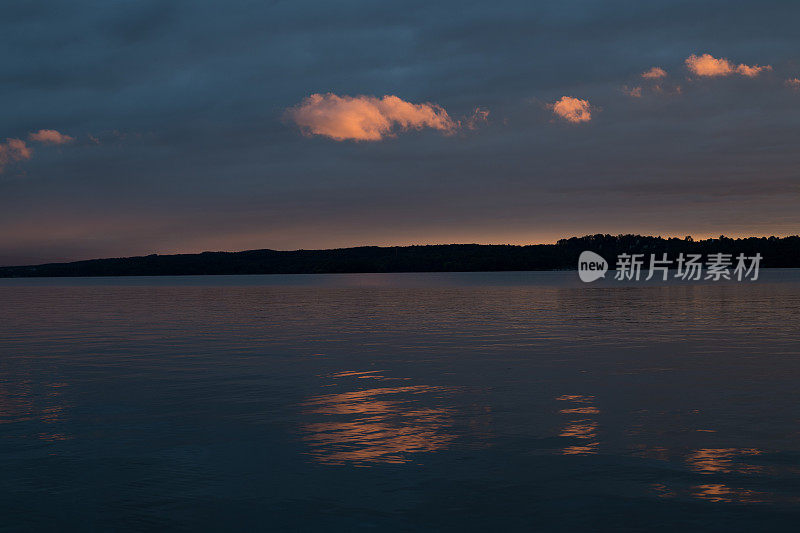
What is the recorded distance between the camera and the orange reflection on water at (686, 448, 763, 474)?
449 inches

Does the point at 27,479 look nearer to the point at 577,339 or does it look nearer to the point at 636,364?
the point at 636,364

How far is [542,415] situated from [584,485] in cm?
492

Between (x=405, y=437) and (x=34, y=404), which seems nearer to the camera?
(x=405, y=437)

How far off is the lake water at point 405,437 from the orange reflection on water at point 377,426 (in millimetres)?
71

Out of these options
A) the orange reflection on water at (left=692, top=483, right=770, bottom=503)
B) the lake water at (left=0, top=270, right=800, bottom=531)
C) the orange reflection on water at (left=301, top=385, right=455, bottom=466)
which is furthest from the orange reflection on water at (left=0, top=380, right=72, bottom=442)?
the orange reflection on water at (left=692, top=483, right=770, bottom=503)

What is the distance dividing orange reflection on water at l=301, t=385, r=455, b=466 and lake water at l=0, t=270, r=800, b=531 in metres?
0.07

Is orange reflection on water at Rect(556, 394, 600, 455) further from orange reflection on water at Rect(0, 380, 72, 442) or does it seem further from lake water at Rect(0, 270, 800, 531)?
A: orange reflection on water at Rect(0, 380, 72, 442)

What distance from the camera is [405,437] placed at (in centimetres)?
1374

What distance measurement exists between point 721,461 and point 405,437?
550cm

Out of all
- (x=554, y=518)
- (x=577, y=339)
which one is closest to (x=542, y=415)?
(x=554, y=518)

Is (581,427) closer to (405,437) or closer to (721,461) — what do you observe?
(721,461)

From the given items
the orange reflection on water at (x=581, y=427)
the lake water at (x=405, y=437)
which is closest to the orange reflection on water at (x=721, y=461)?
the lake water at (x=405, y=437)

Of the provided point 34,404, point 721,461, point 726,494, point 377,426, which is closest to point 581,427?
point 721,461

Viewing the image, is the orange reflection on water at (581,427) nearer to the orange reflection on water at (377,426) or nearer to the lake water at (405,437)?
the lake water at (405,437)
